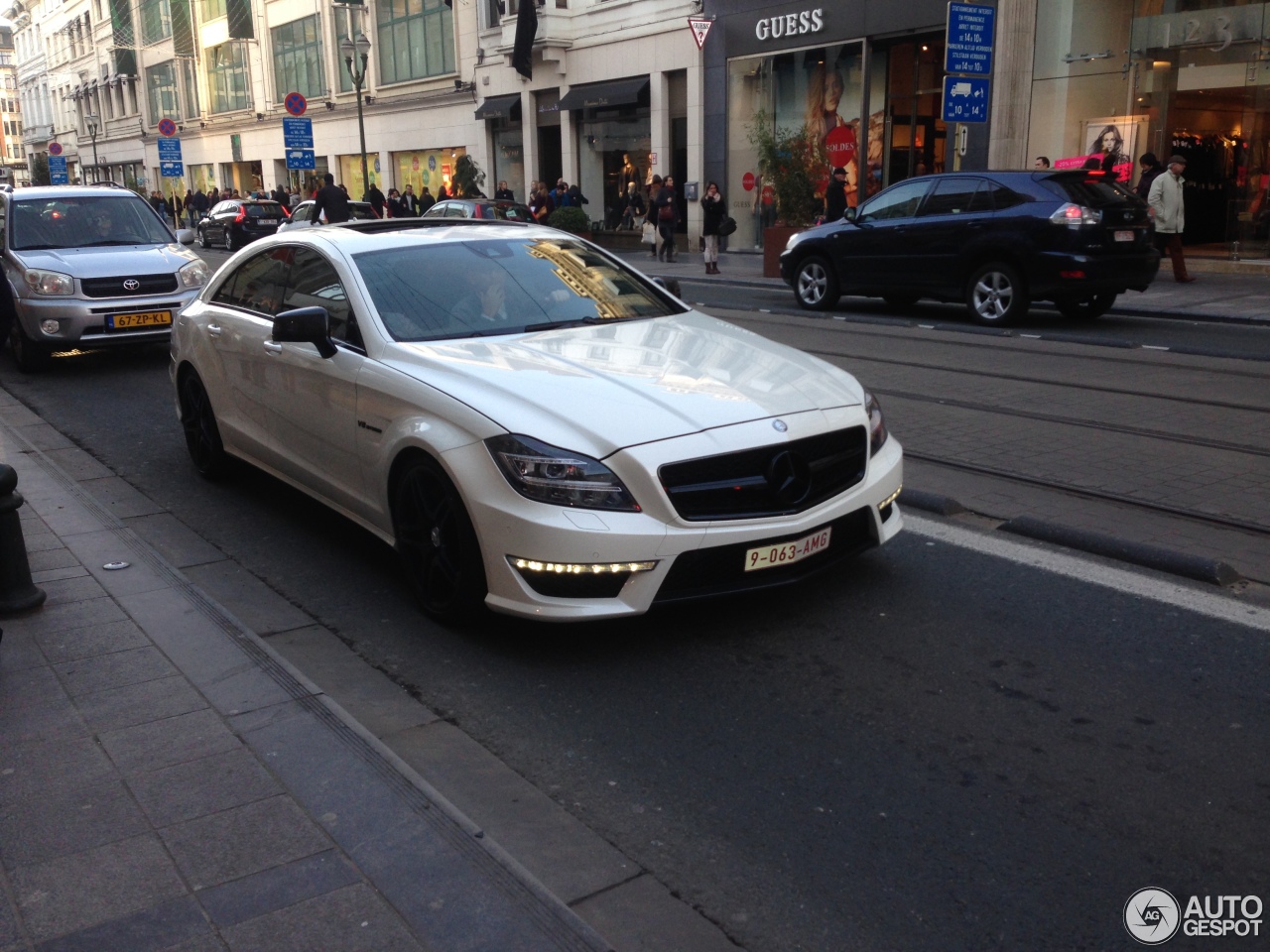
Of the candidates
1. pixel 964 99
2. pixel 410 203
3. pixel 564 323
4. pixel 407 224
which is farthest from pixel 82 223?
pixel 410 203

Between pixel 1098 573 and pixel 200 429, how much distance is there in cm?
520

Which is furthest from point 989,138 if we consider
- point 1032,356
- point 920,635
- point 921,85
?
point 920,635

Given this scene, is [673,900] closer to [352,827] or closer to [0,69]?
[352,827]

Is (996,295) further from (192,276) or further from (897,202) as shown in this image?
(192,276)

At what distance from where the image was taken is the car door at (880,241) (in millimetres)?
14531

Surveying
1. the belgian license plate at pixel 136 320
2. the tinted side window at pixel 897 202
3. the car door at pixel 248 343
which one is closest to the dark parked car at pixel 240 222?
the belgian license plate at pixel 136 320

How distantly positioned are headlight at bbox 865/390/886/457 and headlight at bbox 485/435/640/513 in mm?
1230

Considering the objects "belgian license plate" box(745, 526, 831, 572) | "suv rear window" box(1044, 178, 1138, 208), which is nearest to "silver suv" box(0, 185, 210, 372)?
"belgian license plate" box(745, 526, 831, 572)

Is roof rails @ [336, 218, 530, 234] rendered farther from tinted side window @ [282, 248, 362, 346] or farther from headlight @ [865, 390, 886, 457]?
headlight @ [865, 390, 886, 457]

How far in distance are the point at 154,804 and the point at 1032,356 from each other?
386 inches

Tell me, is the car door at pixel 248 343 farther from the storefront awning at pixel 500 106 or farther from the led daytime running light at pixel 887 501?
the storefront awning at pixel 500 106

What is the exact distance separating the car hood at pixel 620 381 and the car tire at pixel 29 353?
8.48 meters

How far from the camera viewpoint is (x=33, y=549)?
5703 millimetres

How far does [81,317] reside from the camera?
11.5 m
